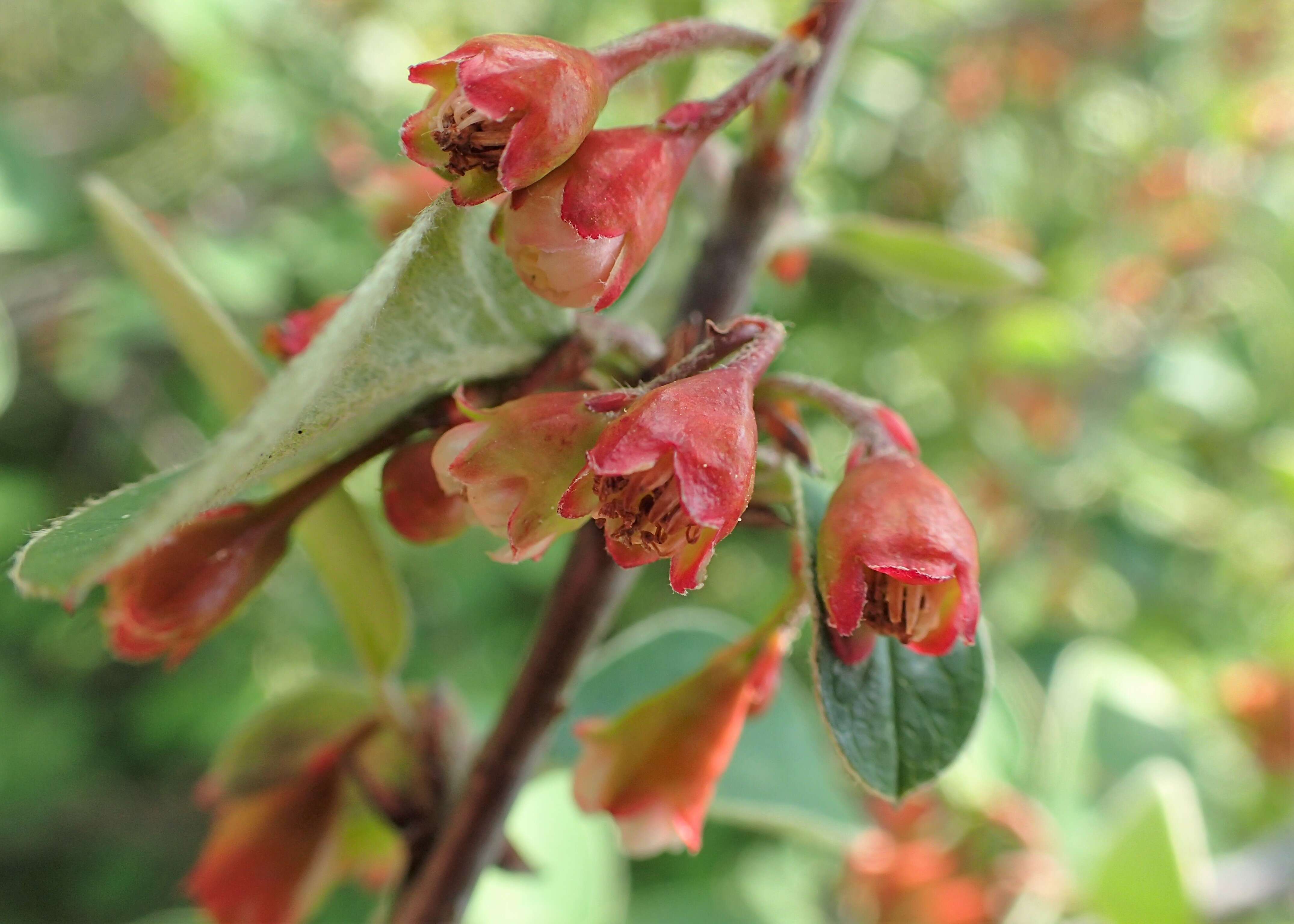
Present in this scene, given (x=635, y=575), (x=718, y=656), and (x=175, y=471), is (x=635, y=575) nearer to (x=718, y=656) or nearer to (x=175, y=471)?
(x=718, y=656)

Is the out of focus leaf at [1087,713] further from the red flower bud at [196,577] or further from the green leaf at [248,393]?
the red flower bud at [196,577]

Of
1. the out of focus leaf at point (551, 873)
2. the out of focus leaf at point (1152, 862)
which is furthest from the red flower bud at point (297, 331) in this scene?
the out of focus leaf at point (1152, 862)

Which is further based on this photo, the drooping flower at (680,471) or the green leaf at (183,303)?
the green leaf at (183,303)

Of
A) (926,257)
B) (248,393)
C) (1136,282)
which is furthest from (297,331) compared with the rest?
(1136,282)

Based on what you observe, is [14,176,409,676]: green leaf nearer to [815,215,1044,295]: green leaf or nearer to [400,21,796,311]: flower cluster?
[400,21,796,311]: flower cluster

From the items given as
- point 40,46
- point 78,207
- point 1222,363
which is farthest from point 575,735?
point 40,46

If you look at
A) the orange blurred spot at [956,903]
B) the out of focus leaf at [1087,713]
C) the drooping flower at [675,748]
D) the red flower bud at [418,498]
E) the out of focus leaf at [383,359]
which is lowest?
the orange blurred spot at [956,903]
